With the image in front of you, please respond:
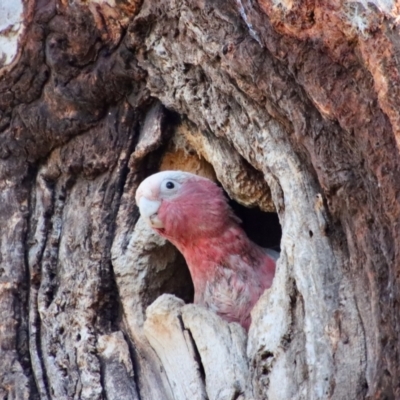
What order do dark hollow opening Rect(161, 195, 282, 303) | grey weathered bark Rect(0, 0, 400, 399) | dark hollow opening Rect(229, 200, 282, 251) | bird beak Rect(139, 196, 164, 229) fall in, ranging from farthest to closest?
dark hollow opening Rect(229, 200, 282, 251), dark hollow opening Rect(161, 195, 282, 303), bird beak Rect(139, 196, 164, 229), grey weathered bark Rect(0, 0, 400, 399)

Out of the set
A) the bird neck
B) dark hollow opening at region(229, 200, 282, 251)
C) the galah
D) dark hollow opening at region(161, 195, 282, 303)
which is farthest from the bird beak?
dark hollow opening at region(229, 200, 282, 251)

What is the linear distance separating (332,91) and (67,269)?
68.2 inches

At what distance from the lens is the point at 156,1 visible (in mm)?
3754

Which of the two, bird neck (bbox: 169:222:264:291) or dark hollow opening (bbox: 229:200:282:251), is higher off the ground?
dark hollow opening (bbox: 229:200:282:251)

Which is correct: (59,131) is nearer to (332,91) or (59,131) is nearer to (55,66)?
(55,66)

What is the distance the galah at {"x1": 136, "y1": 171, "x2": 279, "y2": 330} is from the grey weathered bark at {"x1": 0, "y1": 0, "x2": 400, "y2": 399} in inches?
6.2

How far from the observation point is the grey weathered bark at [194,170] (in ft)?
9.19

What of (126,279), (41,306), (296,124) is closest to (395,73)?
(296,124)

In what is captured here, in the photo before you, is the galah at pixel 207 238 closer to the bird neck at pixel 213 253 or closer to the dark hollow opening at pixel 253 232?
the bird neck at pixel 213 253

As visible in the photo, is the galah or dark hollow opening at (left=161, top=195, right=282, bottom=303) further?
dark hollow opening at (left=161, top=195, right=282, bottom=303)

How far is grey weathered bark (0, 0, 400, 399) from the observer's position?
2.80 m

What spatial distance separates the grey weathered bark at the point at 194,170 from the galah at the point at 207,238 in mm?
157

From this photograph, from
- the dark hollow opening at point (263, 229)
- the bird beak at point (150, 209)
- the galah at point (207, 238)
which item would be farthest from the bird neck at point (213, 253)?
the dark hollow opening at point (263, 229)

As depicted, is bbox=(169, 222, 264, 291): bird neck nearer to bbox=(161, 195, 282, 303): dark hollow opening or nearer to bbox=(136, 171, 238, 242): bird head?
bbox=(136, 171, 238, 242): bird head
